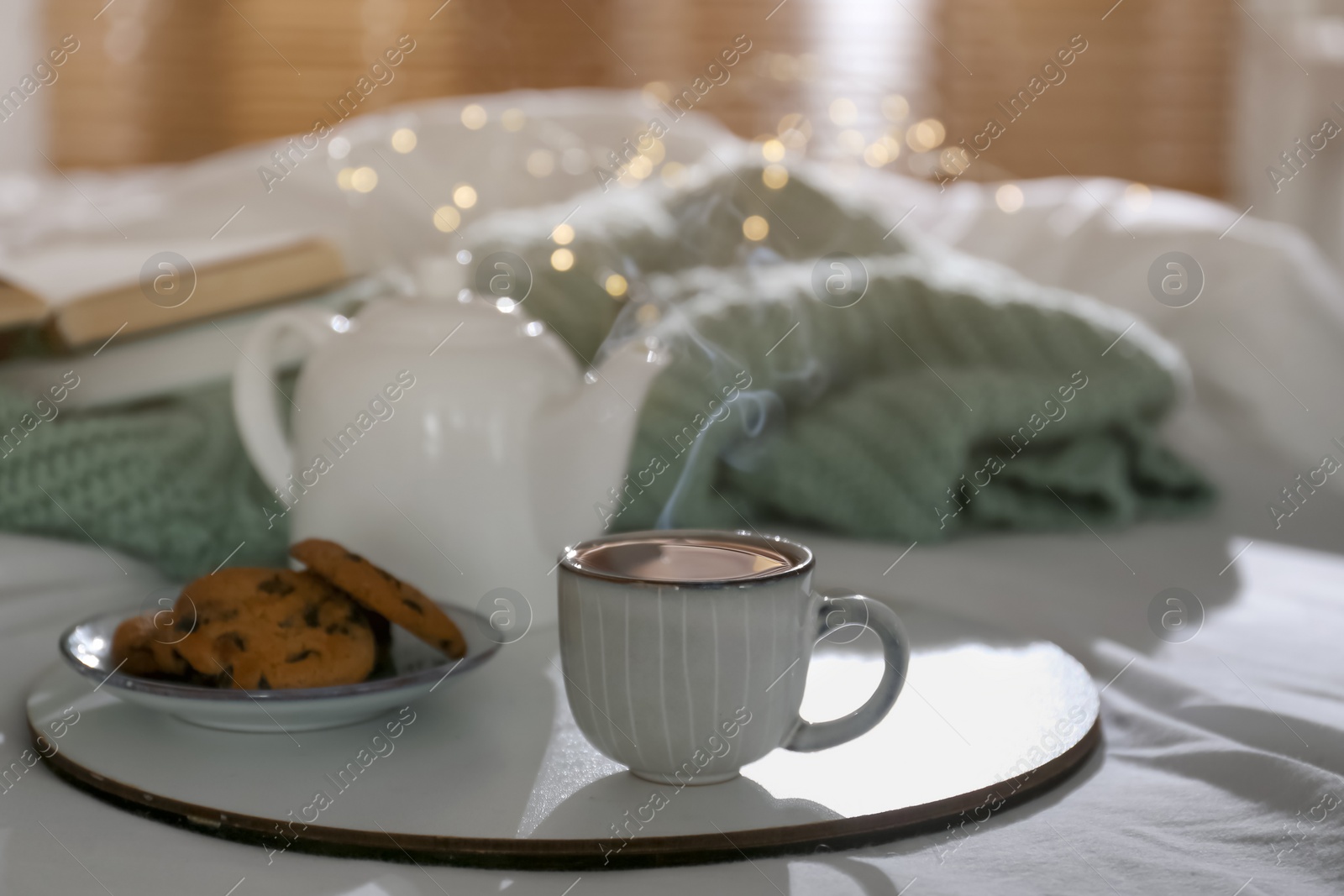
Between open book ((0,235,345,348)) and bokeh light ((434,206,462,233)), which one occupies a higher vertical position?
open book ((0,235,345,348))

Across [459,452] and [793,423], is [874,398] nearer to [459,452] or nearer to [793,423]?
[793,423]

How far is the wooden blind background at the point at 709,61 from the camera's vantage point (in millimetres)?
2521

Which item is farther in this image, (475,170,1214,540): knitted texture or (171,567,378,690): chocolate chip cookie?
(475,170,1214,540): knitted texture

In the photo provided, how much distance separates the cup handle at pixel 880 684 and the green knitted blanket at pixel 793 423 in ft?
1.42

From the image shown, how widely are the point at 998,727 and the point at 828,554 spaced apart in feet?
1.27

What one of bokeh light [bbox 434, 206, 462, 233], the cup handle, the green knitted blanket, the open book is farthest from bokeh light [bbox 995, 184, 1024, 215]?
the cup handle

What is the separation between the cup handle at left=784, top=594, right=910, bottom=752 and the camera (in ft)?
1.71

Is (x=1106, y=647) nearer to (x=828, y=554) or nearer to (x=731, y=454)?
(x=828, y=554)

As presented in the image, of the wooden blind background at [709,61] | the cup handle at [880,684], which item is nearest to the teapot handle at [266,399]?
the cup handle at [880,684]

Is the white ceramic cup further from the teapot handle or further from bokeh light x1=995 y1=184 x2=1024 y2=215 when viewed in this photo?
bokeh light x1=995 y1=184 x2=1024 y2=215

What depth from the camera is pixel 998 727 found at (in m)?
0.56

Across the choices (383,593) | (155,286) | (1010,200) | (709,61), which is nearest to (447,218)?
(155,286)

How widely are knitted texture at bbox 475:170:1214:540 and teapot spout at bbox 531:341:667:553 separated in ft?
0.72

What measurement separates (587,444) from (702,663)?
0.84 feet
